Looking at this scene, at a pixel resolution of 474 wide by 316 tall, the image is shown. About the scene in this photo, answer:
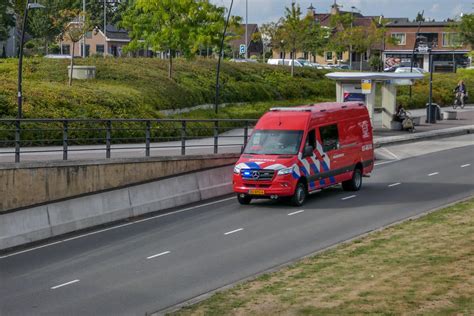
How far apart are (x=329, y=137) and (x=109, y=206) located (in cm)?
670

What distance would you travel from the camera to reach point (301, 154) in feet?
82.4

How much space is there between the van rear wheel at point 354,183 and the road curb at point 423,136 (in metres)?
10.6

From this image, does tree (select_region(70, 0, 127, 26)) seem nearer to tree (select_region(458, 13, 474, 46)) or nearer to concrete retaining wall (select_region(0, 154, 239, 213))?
tree (select_region(458, 13, 474, 46))

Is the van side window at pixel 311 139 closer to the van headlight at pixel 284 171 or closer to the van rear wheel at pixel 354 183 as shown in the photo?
the van headlight at pixel 284 171

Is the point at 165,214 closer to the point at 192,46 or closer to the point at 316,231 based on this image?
the point at 316,231

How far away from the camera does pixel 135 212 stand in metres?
24.3

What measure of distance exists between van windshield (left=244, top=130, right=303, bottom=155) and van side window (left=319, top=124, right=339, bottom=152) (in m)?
1.01

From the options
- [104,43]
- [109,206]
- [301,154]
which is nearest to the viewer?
[109,206]

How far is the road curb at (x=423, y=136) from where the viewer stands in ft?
130

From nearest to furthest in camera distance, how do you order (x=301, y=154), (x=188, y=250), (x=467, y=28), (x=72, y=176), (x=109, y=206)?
1. (x=188, y=250)
2. (x=72, y=176)
3. (x=109, y=206)
4. (x=301, y=154)
5. (x=467, y=28)

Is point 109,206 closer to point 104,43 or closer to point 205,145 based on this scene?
point 205,145

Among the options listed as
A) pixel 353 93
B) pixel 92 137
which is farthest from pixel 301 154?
pixel 353 93

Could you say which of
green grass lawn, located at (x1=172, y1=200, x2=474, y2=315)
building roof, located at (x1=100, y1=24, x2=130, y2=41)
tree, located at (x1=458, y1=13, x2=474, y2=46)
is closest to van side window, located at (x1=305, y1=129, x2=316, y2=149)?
green grass lawn, located at (x1=172, y1=200, x2=474, y2=315)

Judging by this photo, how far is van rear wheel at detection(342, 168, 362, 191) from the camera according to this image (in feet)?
91.0
